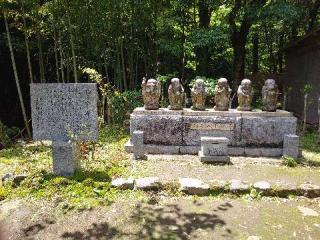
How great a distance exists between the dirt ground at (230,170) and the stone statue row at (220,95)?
1274mm

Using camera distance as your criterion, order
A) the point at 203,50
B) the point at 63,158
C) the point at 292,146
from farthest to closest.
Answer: the point at 203,50 < the point at 292,146 < the point at 63,158

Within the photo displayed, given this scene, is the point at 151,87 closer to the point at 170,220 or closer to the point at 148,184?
the point at 148,184

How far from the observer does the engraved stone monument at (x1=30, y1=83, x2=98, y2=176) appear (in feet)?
19.5

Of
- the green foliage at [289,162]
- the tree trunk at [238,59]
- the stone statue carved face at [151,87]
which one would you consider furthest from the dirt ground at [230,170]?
the tree trunk at [238,59]

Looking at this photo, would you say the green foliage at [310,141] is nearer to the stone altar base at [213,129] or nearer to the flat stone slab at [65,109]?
the stone altar base at [213,129]

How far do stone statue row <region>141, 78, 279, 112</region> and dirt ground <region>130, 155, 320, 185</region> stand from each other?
127cm

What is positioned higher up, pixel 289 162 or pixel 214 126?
pixel 214 126

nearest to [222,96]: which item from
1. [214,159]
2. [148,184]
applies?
[214,159]

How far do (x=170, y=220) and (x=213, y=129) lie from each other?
3644 mm

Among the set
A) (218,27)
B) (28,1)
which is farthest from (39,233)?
(218,27)

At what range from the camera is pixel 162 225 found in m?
4.76

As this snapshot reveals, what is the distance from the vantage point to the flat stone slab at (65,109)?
595 centimetres

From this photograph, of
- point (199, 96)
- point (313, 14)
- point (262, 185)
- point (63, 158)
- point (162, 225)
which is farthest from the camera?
point (313, 14)

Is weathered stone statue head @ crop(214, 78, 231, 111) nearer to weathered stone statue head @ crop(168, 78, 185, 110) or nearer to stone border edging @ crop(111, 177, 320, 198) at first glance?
weathered stone statue head @ crop(168, 78, 185, 110)
